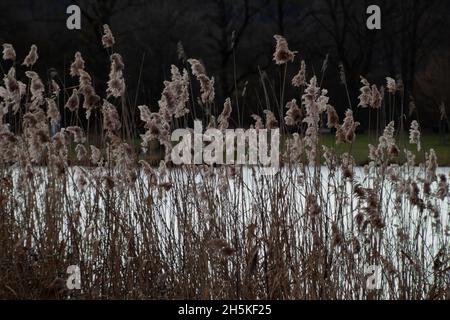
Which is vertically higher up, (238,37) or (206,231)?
(238,37)

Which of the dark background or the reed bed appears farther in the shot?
the dark background

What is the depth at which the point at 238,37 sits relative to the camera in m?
17.1

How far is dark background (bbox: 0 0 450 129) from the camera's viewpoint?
17.2 m

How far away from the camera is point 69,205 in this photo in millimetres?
3547

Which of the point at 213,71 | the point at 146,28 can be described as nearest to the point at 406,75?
the point at 213,71

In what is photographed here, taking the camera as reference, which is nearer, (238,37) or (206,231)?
(206,231)

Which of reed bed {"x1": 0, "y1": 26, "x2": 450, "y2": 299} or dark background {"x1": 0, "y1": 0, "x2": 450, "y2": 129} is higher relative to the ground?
dark background {"x1": 0, "y1": 0, "x2": 450, "y2": 129}

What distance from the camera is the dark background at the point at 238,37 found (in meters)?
17.2

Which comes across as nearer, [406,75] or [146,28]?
[146,28]

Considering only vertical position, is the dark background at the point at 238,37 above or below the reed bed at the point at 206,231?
above
